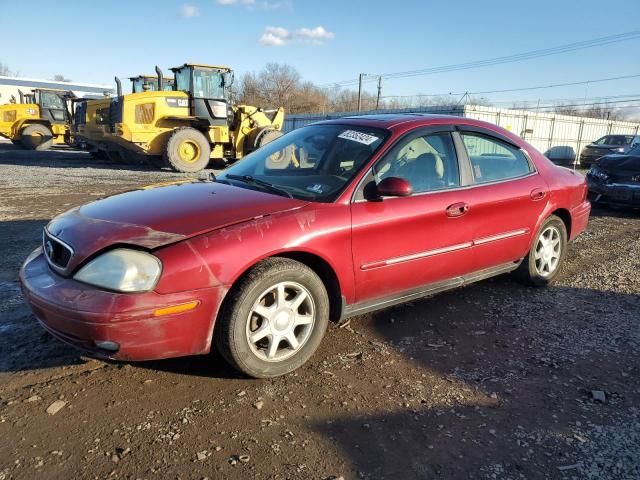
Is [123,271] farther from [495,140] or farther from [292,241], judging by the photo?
[495,140]

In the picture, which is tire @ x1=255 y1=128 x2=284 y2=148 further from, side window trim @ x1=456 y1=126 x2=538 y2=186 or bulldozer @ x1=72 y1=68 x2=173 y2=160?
side window trim @ x1=456 y1=126 x2=538 y2=186

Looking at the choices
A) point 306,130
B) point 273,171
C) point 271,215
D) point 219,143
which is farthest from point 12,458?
point 219,143

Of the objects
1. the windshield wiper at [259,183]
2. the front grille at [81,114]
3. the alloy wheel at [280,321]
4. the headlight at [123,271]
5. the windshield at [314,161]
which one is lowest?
the alloy wheel at [280,321]

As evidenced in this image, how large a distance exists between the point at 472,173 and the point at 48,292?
120 inches

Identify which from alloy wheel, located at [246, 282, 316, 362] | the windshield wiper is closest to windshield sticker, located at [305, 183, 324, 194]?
the windshield wiper

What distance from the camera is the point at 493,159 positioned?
13.6ft

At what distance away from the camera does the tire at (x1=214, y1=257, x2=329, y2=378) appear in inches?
106

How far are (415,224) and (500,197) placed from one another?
1005 mm

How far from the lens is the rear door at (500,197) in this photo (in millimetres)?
3838

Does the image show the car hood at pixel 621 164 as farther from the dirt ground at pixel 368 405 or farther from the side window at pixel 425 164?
the side window at pixel 425 164

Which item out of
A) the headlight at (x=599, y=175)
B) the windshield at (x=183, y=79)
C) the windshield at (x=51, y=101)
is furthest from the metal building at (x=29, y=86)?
the headlight at (x=599, y=175)

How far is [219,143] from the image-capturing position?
15.2 metres

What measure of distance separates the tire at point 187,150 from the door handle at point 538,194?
38.1ft

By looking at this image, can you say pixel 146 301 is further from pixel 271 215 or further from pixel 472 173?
pixel 472 173
